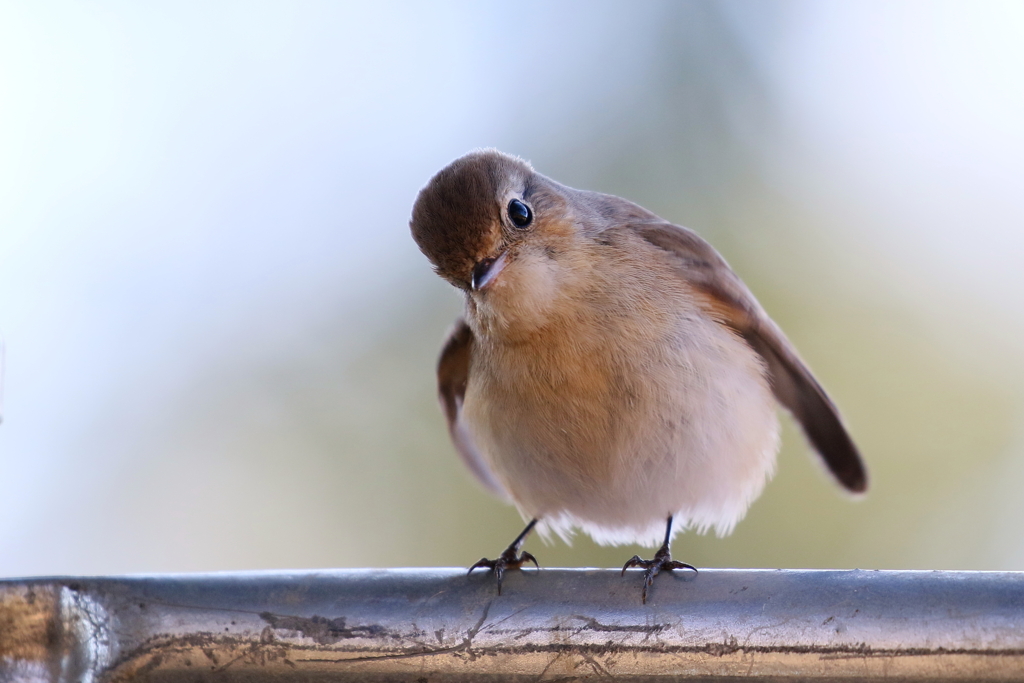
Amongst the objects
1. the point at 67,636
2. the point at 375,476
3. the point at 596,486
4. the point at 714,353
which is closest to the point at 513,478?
the point at 596,486

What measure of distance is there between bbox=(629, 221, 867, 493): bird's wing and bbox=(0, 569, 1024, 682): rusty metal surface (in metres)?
1.15

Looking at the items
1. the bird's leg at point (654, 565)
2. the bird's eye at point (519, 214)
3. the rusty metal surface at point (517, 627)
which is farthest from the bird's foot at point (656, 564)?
the bird's eye at point (519, 214)

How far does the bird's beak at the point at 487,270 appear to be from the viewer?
2.12 meters

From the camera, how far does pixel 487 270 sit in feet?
7.07

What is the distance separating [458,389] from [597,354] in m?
0.80

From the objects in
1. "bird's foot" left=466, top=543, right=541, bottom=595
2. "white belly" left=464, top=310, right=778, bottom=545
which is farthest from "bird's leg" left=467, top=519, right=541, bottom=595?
"white belly" left=464, top=310, right=778, bottom=545

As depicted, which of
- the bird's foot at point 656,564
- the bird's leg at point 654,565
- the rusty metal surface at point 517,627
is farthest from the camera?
the bird's foot at point 656,564

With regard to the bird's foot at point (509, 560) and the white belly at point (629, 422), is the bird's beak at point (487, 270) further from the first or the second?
the bird's foot at point (509, 560)

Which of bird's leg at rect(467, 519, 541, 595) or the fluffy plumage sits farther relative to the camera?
the fluffy plumage

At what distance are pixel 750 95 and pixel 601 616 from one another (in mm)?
3350

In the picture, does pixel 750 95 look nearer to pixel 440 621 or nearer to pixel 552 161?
pixel 552 161

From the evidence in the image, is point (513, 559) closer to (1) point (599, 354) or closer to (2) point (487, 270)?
(1) point (599, 354)

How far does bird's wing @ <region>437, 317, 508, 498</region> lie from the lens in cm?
271

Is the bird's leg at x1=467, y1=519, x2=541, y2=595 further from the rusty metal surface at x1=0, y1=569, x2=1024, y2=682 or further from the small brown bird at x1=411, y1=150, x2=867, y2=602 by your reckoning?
the rusty metal surface at x1=0, y1=569, x2=1024, y2=682
